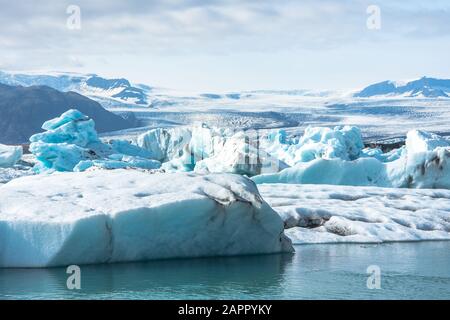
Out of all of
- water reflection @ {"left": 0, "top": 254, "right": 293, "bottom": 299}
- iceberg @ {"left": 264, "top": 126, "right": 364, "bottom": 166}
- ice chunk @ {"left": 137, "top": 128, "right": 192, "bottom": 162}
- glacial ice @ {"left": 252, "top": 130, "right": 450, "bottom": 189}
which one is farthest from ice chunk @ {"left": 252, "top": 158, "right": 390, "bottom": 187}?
ice chunk @ {"left": 137, "top": 128, "right": 192, "bottom": 162}

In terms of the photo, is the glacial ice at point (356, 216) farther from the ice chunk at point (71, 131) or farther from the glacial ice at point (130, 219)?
the ice chunk at point (71, 131)

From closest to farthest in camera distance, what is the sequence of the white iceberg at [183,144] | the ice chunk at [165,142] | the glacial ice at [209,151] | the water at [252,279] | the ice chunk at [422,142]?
1. the water at [252,279]
2. the glacial ice at [209,151]
3. the ice chunk at [422,142]
4. the white iceberg at [183,144]
5. the ice chunk at [165,142]

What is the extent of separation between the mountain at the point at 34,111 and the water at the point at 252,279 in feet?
360

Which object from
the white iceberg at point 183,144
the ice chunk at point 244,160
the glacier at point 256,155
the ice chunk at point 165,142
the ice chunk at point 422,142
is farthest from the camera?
the ice chunk at point 165,142

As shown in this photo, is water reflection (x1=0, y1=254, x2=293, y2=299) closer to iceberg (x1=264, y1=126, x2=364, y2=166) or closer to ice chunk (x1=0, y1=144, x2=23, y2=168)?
iceberg (x1=264, y1=126, x2=364, y2=166)

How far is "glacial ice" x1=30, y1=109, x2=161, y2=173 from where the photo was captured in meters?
34.6

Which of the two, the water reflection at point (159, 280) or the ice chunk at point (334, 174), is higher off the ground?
the ice chunk at point (334, 174)

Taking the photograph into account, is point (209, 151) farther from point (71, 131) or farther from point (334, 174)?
point (334, 174)

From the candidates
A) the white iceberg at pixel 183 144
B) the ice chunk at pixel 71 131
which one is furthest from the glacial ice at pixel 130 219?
the ice chunk at pixel 71 131

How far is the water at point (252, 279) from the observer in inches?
400

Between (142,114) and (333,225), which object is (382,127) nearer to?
(142,114)

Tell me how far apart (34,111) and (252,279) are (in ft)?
389
